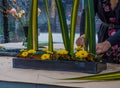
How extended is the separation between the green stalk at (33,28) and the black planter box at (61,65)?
0.08 meters

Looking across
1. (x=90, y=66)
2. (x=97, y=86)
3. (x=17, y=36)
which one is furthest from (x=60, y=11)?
(x=17, y=36)

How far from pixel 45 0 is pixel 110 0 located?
377 mm

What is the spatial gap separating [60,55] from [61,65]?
0.04 metres

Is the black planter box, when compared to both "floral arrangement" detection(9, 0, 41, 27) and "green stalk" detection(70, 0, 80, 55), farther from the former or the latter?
"floral arrangement" detection(9, 0, 41, 27)

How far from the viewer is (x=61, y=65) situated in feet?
3.37

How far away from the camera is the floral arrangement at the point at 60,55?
1.01 metres

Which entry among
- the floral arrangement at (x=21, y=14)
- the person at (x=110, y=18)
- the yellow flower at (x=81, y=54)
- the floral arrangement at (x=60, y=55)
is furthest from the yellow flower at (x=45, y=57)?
the floral arrangement at (x=21, y=14)

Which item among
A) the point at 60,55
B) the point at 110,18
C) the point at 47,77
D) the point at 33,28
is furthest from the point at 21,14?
the point at 47,77

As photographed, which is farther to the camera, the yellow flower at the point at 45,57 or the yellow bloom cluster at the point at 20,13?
the yellow bloom cluster at the point at 20,13

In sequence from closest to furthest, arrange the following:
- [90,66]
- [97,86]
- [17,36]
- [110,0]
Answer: [97,86]
[90,66]
[110,0]
[17,36]

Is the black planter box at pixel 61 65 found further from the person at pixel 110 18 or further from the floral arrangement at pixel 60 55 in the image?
the person at pixel 110 18

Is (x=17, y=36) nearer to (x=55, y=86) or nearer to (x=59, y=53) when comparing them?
(x=59, y=53)

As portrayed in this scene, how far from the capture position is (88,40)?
1024mm

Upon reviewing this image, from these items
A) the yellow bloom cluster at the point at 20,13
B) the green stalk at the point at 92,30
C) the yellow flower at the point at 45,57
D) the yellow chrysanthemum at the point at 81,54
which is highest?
the yellow bloom cluster at the point at 20,13
